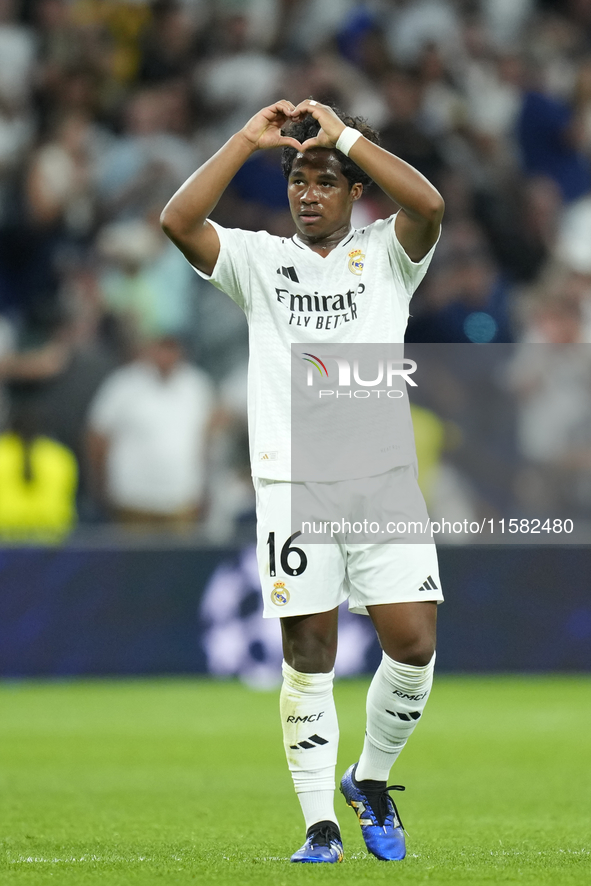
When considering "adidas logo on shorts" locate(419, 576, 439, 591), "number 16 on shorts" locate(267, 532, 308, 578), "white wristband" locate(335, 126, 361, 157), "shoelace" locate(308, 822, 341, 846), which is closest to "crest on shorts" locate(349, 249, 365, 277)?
"white wristband" locate(335, 126, 361, 157)

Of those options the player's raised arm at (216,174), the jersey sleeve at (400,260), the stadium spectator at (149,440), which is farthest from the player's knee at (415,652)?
the stadium spectator at (149,440)

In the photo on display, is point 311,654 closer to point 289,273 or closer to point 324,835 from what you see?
point 324,835

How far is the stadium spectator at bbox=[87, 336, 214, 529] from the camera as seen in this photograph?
10.6 meters

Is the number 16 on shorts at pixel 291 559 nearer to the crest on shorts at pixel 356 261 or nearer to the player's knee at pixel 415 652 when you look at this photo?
the player's knee at pixel 415 652

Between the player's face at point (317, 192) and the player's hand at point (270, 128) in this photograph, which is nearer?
the player's hand at point (270, 128)

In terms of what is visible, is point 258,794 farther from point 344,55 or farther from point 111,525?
point 344,55

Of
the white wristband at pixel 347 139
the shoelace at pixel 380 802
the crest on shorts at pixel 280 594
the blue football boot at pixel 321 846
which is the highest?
the white wristband at pixel 347 139

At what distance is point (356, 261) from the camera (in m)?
4.59

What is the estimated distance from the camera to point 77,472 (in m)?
10.7

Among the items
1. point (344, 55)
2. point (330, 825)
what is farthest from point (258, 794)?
point (344, 55)

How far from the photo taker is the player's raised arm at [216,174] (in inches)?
174

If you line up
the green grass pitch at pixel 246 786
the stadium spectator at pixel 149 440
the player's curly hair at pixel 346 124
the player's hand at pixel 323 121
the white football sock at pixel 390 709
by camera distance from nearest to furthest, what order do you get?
the green grass pitch at pixel 246 786 < the player's hand at pixel 323 121 < the white football sock at pixel 390 709 < the player's curly hair at pixel 346 124 < the stadium spectator at pixel 149 440

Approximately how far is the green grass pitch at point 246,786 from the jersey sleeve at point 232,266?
1.81 metres

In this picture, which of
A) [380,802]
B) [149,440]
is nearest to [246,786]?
[380,802]
